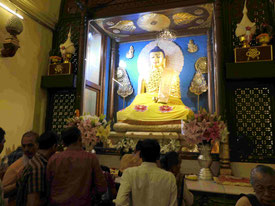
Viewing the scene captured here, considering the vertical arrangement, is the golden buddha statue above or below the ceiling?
below

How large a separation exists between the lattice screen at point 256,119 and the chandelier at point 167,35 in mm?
2559

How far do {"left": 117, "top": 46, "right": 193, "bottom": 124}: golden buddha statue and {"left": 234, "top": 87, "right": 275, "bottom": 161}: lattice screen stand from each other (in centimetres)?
94

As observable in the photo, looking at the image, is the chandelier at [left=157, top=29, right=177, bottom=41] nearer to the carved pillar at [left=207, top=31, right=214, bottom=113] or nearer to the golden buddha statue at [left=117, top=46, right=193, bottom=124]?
the golden buddha statue at [left=117, top=46, right=193, bottom=124]

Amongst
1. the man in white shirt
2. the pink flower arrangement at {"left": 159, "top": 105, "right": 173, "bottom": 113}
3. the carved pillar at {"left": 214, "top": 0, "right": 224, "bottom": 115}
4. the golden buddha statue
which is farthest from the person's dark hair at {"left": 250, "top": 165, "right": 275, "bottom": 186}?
the pink flower arrangement at {"left": 159, "top": 105, "right": 173, "bottom": 113}

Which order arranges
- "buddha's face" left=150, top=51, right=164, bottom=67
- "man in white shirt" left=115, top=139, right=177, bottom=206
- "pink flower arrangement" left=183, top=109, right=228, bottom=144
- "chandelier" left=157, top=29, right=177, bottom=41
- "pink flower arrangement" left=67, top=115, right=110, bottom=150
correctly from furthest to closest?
"buddha's face" left=150, top=51, right=164, bottom=67 → "chandelier" left=157, top=29, right=177, bottom=41 → "pink flower arrangement" left=67, top=115, right=110, bottom=150 → "pink flower arrangement" left=183, top=109, right=228, bottom=144 → "man in white shirt" left=115, top=139, right=177, bottom=206

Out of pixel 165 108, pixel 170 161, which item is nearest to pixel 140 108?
pixel 165 108

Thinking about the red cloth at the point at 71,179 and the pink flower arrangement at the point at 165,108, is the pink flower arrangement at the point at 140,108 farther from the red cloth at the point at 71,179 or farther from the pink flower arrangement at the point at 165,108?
the red cloth at the point at 71,179

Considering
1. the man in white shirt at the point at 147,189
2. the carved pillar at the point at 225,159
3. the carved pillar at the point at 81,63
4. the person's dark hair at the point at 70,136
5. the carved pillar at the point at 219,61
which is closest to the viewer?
the man in white shirt at the point at 147,189

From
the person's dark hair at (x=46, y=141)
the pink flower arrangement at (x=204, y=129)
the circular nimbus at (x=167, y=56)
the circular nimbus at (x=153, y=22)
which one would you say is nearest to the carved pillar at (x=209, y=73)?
the circular nimbus at (x=167, y=56)

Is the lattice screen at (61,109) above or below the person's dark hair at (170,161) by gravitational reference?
above

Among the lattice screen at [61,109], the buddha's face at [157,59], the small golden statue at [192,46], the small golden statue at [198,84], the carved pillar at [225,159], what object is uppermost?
the small golden statue at [192,46]

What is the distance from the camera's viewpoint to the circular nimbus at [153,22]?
4496 mm

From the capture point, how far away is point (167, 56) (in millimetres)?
5773

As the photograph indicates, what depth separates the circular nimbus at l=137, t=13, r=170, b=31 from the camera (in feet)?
14.8
